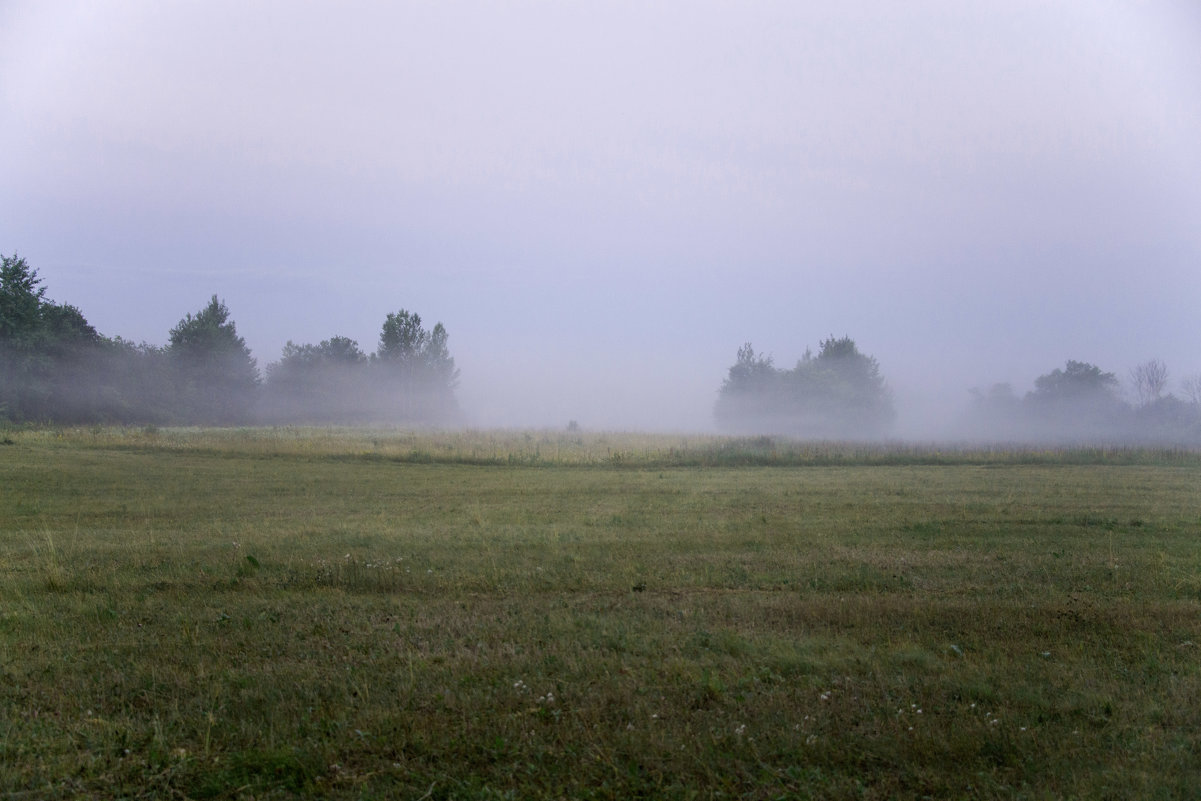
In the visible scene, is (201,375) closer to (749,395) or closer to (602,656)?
(749,395)

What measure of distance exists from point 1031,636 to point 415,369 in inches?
3698

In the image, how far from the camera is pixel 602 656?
6.67 meters

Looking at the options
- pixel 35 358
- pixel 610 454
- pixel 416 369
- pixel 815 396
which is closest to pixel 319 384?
pixel 416 369

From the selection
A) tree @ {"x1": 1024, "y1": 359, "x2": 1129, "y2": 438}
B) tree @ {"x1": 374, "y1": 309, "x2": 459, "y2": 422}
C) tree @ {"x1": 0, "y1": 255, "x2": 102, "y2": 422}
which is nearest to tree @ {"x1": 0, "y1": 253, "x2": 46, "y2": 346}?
tree @ {"x1": 0, "y1": 255, "x2": 102, "y2": 422}

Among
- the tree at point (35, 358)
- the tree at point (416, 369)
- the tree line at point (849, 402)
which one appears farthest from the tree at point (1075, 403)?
the tree at point (35, 358)

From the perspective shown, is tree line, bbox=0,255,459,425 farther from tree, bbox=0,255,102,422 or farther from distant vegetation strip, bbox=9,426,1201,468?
distant vegetation strip, bbox=9,426,1201,468

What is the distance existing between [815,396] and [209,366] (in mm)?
68128

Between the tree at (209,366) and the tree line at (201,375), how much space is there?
112 mm

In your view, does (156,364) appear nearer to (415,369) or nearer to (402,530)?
(415,369)

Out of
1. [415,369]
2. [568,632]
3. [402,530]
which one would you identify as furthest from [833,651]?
[415,369]

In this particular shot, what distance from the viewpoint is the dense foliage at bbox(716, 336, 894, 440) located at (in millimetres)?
87938

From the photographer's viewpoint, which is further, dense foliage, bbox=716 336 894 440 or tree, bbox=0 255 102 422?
dense foliage, bbox=716 336 894 440

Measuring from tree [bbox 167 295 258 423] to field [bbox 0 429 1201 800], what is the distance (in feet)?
245

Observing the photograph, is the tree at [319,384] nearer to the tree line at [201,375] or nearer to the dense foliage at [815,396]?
the tree line at [201,375]
